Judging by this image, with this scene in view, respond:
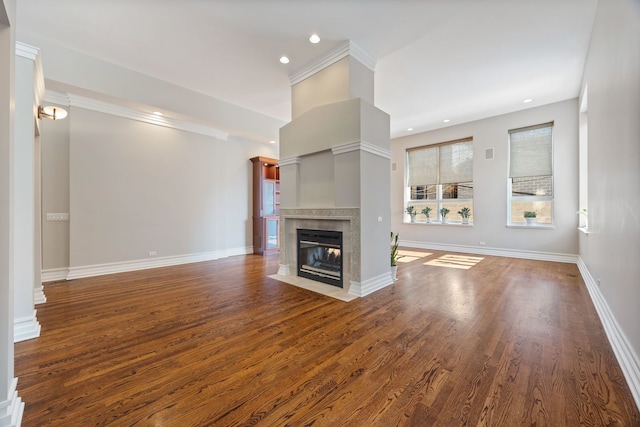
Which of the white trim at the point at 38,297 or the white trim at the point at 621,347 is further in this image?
the white trim at the point at 38,297

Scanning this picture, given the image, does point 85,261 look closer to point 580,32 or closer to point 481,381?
point 481,381

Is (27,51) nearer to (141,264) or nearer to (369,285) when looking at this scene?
(141,264)

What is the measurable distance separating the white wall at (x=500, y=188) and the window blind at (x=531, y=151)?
138 mm

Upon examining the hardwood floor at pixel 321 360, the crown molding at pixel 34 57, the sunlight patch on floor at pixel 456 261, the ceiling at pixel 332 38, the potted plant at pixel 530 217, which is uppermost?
the ceiling at pixel 332 38

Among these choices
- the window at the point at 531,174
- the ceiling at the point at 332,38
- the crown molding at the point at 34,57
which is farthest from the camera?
the window at the point at 531,174

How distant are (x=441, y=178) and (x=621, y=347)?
19.6 ft

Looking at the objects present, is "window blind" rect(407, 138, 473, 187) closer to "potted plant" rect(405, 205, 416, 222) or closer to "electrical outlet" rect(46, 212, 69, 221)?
"potted plant" rect(405, 205, 416, 222)

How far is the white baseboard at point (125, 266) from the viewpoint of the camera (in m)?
4.44

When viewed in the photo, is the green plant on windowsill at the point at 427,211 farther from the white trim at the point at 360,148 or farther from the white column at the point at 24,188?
the white column at the point at 24,188

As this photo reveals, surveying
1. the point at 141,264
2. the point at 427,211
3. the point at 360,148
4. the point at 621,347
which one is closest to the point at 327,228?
the point at 360,148

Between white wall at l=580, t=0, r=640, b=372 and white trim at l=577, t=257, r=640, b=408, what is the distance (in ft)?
0.14

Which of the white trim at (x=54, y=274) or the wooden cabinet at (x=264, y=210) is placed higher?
the wooden cabinet at (x=264, y=210)

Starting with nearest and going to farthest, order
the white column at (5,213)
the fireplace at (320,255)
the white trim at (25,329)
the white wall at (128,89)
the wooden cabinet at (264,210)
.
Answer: the white column at (5,213), the white trim at (25,329), the white wall at (128,89), the fireplace at (320,255), the wooden cabinet at (264,210)

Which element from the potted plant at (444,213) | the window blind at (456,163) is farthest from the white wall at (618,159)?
the potted plant at (444,213)
